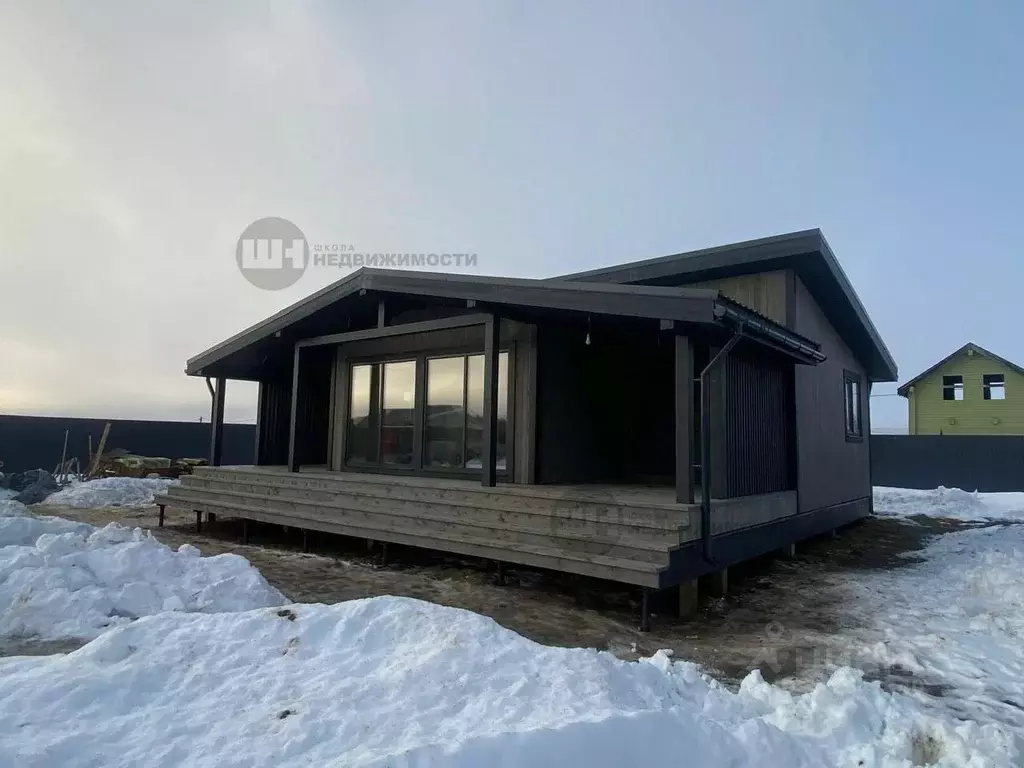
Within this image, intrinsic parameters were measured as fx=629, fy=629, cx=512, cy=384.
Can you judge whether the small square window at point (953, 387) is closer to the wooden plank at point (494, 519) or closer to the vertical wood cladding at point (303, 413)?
the vertical wood cladding at point (303, 413)

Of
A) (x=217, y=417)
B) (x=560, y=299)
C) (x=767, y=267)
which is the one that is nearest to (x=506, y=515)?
(x=560, y=299)

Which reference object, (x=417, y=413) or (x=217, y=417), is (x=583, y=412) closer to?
(x=417, y=413)

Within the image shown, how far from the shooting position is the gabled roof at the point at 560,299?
5.38 meters

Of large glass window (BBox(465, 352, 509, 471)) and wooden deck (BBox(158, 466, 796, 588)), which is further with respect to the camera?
→ large glass window (BBox(465, 352, 509, 471))

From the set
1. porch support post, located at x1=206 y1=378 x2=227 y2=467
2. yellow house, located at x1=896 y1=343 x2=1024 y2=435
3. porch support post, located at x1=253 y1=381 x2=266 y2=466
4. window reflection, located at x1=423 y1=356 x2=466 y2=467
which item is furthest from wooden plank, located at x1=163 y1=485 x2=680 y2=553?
yellow house, located at x1=896 y1=343 x2=1024 y2=435

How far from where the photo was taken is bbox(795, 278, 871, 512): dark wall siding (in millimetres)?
8430

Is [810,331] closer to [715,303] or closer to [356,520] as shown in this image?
[715,303]

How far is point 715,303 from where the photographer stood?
518cm

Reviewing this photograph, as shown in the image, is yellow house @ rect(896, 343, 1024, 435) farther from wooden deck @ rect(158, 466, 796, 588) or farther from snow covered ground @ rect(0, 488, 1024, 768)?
snow covered ground @ rect(0, 488, 1024, 768)

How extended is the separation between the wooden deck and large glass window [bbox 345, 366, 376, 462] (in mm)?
731

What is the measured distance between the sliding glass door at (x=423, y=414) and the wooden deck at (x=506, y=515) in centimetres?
58

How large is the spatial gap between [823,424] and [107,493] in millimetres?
13933

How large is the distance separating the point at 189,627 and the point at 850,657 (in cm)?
425

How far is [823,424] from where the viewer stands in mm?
9547
